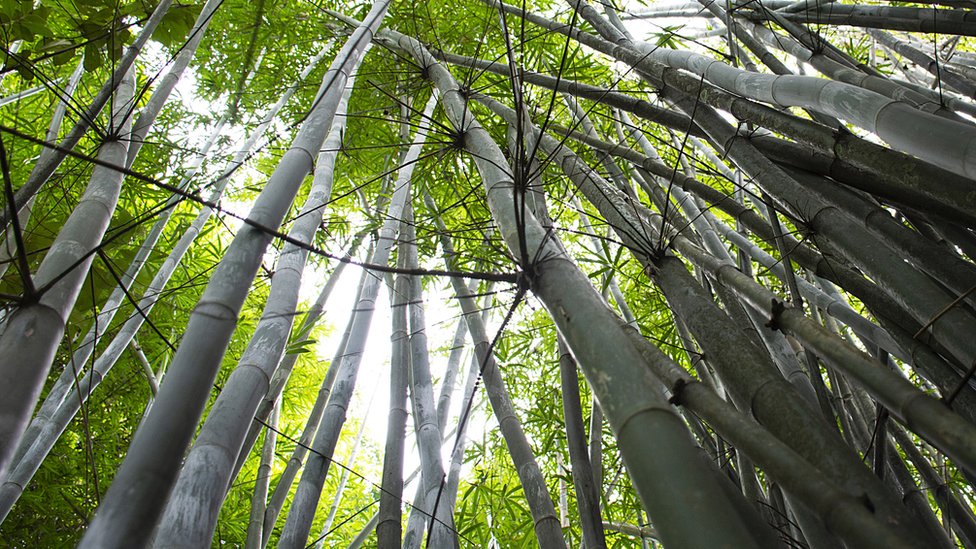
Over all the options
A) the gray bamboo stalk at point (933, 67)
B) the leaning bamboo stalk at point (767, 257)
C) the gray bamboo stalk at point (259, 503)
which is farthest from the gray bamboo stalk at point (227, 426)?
the gray bamboo stalk at point (933, 67)

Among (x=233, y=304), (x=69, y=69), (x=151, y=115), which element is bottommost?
(x=233, y=304)

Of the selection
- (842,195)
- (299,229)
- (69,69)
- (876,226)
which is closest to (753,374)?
(876,226)

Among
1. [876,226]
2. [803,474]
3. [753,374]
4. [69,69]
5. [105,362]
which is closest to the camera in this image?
[803,474]

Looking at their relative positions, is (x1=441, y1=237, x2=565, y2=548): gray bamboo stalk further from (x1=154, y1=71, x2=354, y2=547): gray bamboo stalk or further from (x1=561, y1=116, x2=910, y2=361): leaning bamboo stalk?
(x1=561, y1=116, x2=910, y2=361): leaning bamboo stalk

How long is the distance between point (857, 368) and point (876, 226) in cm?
71

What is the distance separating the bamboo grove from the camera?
90cm

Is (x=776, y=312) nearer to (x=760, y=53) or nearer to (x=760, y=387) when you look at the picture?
(x=760, y=387)

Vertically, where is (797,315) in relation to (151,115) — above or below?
below

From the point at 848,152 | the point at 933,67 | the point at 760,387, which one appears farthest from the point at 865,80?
the point at 933,67

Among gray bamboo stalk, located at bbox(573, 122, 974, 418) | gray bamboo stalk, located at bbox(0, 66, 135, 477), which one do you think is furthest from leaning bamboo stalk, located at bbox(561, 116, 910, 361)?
gray bamboo stalk, located at bbox(0, 66, 135, 477)

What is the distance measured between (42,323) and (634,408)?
3.15ft

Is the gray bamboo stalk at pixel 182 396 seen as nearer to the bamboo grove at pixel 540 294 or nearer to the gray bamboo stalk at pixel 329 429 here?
the bamboo grove at pixel 540 294

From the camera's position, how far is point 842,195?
5.66 ft

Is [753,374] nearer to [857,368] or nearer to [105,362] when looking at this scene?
[857,368]
